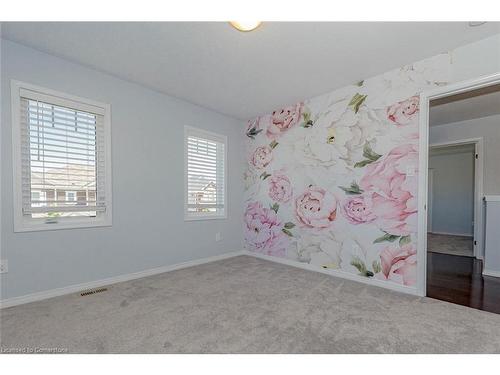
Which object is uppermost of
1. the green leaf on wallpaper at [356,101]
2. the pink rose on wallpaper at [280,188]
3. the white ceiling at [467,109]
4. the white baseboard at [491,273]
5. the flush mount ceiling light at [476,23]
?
the flush mount ceiling light at [476,23]

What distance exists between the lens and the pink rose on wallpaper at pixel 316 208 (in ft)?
9.76

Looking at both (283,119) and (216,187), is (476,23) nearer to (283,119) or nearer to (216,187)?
(283,119)

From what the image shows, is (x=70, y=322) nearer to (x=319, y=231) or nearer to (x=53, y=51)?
(x=53, y=51)

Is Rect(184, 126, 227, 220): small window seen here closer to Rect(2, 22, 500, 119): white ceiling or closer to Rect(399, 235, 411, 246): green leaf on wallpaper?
Rect(2, 22, 500, 119): white ceiling

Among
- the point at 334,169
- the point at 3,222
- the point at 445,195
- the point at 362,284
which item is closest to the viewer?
the point at 3,222

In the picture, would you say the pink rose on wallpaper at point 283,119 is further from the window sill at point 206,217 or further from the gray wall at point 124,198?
the window sill at point 206,217

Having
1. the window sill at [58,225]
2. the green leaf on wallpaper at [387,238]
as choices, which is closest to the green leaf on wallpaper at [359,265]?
the green leaf on wallpaper at [387,238]

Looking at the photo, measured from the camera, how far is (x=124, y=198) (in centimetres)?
271

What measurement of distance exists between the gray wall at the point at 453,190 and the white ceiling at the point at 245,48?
5.12 meters

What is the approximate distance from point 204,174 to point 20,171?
80.3 inches

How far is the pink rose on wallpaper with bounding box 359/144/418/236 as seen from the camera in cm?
236
